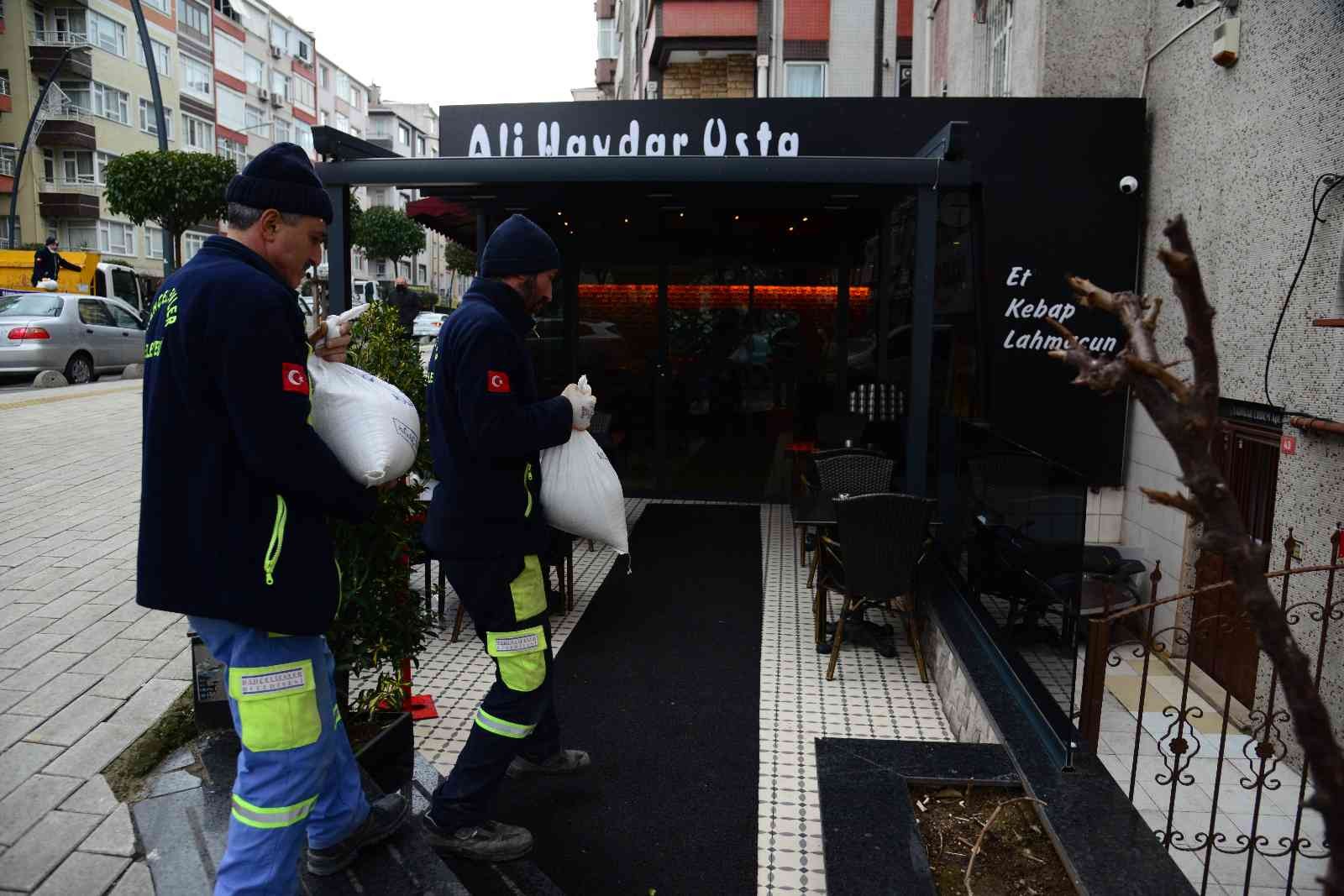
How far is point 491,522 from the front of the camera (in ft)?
10.1

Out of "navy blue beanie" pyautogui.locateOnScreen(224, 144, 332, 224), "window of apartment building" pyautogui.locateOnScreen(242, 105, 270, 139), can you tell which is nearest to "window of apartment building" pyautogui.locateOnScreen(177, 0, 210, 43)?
"window of apartment building" pyautogui.locateOnScreen(242, 105, 270, 139)

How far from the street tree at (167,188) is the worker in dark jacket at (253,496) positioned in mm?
23373

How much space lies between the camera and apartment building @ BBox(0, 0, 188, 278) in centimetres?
3584

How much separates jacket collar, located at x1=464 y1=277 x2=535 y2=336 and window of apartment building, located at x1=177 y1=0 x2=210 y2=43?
49.8 m

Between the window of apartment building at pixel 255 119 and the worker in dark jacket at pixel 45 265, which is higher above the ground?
the window of apartment building at pixel 255 119

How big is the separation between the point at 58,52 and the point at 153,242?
8.86 meters

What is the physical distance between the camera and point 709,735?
4.37 meters

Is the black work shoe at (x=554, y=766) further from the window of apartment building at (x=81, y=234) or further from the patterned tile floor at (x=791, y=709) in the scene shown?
the window of apartment building at (x=81, y=234)

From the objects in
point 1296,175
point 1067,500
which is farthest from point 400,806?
point 1296,175

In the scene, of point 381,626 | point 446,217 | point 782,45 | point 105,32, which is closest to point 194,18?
point 105,32

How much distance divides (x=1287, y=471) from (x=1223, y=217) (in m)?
1.91

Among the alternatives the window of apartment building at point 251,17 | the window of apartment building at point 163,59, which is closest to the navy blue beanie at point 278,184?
the window of apartment building at point 163,59

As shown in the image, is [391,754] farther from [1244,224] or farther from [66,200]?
[66,200]

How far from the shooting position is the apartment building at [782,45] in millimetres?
15961
